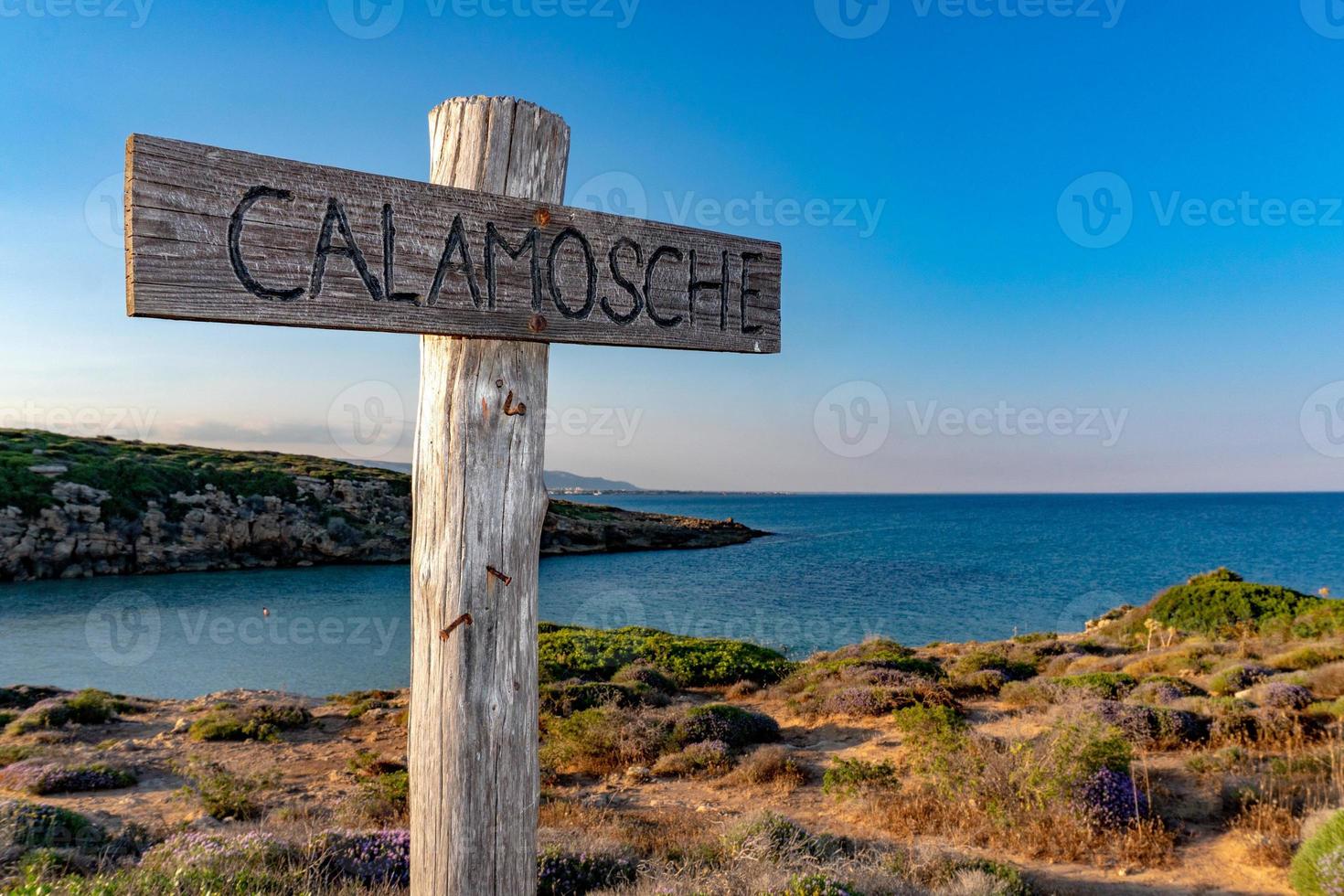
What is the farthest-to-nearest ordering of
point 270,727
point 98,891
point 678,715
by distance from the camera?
point 270,727 → point 678,715 → point 98,891

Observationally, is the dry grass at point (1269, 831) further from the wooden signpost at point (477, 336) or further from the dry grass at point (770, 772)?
the wooden signpost at point (477, 336)

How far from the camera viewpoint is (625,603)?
3631 cm

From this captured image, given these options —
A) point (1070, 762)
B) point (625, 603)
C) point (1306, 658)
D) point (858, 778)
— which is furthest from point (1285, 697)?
point (625, 603)

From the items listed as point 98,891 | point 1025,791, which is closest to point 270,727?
point 98,891

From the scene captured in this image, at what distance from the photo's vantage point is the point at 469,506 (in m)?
2.01

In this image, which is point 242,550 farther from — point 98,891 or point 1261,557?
point 1261,557

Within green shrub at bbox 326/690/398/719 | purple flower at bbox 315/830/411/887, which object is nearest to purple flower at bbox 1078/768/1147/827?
purple flower at bbox 315/830/411/887

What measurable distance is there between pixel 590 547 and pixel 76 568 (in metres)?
36.2

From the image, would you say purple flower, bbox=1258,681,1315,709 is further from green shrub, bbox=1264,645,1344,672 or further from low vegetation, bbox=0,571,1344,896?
green shrub, bbox=1264,645,1344,672

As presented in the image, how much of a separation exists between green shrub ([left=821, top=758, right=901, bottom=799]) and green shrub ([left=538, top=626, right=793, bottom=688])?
275 inches

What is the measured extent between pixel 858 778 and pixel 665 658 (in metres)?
8.88

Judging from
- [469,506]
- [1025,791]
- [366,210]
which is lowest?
[1025,791]

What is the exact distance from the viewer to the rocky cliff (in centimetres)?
3884

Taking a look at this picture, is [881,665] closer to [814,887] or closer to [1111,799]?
[1111,799]
